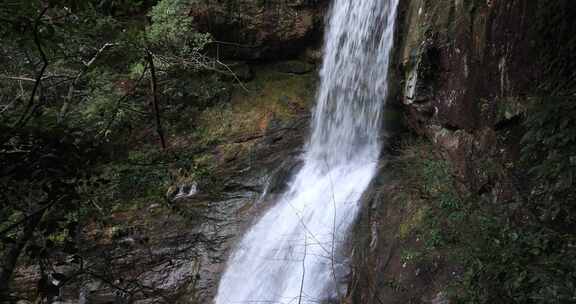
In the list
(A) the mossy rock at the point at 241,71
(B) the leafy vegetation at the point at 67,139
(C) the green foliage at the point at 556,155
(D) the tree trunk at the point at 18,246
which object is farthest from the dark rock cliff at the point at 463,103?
(A) the mossy rock at the point at 241,71

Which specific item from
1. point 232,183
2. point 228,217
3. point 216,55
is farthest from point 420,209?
point 216,55

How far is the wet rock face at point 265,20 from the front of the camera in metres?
11.7

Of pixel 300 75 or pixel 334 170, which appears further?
pixel 300 75

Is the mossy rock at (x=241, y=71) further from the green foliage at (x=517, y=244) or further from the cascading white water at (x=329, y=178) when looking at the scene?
the green foliage at (x=517, y=244)

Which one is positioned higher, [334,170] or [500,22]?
[500,22]

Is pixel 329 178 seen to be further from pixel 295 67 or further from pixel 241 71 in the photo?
pixel 241 71

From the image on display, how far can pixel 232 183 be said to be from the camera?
9703mm

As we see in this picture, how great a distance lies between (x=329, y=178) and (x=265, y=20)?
491 cm

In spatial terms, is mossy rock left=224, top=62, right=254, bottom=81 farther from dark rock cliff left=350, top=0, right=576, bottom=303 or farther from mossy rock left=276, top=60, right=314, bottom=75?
dark rock cliff left=350, top=0, right=576, bottom=303

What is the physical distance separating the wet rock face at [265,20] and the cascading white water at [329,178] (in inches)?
25.1

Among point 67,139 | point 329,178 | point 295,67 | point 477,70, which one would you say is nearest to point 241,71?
point 295,67

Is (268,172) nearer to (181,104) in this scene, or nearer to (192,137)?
(192,137)

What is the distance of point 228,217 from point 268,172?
4.51 feet

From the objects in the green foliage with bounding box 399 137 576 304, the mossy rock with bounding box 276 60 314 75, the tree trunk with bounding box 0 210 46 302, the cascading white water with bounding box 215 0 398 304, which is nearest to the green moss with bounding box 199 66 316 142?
the mossy rock with bounding box 276 60 314 75
